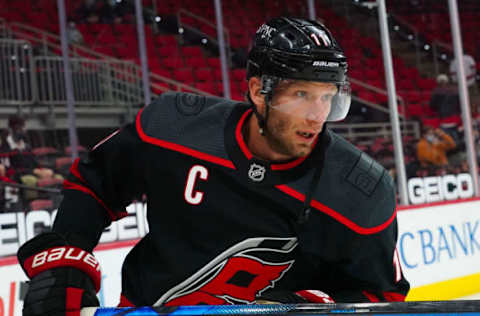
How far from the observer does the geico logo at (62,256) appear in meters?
1.27

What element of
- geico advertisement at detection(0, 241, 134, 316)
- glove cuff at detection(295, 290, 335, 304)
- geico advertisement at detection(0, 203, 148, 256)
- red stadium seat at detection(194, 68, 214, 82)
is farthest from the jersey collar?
red stadium seat at detection(194, 68, 214, 82)

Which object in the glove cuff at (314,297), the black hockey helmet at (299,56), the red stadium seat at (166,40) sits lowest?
the glove cuff at (314,297)

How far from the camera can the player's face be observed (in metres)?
1.39

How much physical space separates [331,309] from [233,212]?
1.51ft

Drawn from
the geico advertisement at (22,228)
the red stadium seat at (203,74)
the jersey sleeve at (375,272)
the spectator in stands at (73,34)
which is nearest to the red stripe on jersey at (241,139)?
the jersey sleeve at (375,272)

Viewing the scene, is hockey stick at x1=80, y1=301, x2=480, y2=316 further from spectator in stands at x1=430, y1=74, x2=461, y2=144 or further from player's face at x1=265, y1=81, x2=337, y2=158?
spectator in stands at x1=430, y1=74, x2=461, y2=144

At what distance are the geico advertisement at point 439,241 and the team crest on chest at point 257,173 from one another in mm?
3208

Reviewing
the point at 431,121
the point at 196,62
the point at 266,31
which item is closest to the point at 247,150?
the point at 266,31

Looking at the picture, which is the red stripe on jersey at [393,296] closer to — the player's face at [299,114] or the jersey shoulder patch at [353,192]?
the jersey shoulder patch at [353,192]

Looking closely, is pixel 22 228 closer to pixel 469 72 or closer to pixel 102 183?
pixel 102 183

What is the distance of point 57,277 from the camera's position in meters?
1.23

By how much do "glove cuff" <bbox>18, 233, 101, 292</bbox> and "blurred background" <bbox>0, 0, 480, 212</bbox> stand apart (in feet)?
7.54

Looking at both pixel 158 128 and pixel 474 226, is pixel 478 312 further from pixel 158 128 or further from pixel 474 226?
pixel 474 226

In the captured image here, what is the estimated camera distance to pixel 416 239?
4.68 meters
